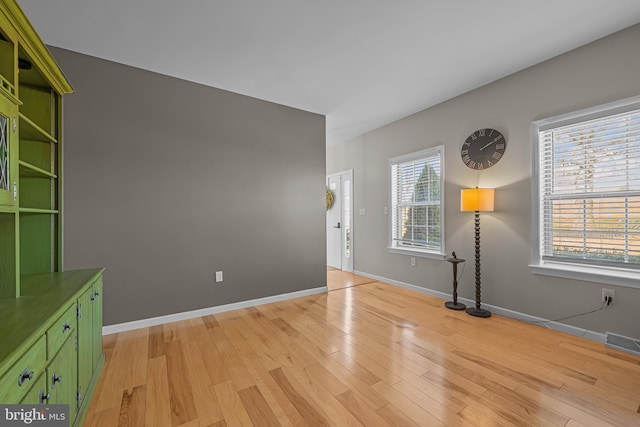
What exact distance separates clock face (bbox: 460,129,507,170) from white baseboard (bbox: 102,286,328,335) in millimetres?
2691

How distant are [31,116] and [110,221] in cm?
111

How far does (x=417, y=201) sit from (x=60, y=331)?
4045mm

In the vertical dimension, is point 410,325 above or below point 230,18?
below

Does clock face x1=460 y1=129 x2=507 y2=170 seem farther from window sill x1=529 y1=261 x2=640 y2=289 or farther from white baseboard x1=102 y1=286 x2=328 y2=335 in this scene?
white baseboard x1=102 y1=286 x2=328 y2=335

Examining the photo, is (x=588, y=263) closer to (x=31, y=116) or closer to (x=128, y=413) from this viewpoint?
(x=128, y=413)

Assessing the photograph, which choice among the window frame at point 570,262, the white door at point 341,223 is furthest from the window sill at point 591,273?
the white door at point 341,223

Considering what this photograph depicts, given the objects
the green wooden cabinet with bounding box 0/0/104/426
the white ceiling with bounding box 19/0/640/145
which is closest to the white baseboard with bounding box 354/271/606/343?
the white ceiling with bounding box 19/0/640/145

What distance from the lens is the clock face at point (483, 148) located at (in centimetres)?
315

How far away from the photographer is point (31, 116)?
186 centimetres

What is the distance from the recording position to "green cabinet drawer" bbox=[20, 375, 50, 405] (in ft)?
3.11

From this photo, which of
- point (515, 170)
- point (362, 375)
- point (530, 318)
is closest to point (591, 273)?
point (530, 318)

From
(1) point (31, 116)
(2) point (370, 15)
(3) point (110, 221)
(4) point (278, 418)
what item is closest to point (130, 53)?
(1) point (31, 116)

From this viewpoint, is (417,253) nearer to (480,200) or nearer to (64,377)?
(480,200)

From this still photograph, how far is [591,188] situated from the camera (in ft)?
8.35
